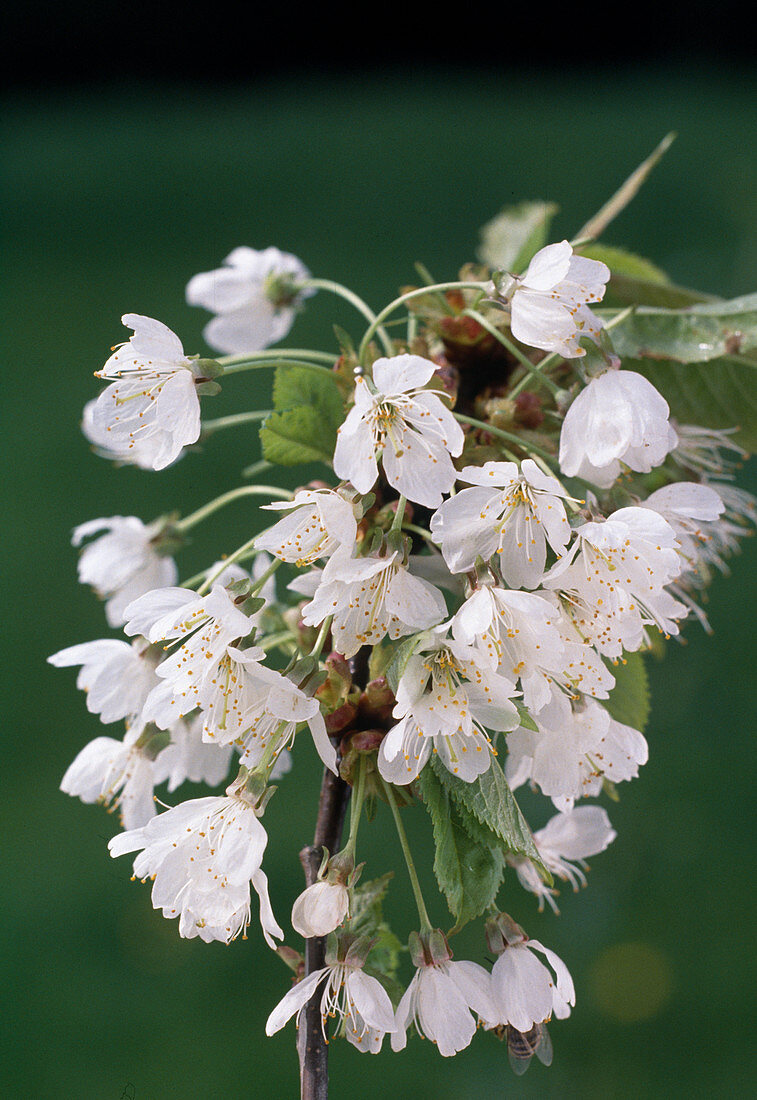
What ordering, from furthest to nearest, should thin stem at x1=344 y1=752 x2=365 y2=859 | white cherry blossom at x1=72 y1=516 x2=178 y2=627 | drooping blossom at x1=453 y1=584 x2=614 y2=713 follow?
white cherry blossom at x1=72 y1=516 x2=178 y2=627, thin stem at x1=344 y1=752 x2=365 y2=859, drooping blossom at x1=453 y1=584 x2=614 y2=713

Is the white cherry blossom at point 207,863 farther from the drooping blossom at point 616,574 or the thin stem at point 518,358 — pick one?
the thin stem at point 518,358

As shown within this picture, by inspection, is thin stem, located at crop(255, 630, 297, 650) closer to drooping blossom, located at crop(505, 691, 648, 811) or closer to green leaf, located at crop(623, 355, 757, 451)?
drooping blossom, located at crop(505, 691, 648, 811)

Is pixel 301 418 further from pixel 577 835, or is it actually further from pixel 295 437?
pixel 577 835

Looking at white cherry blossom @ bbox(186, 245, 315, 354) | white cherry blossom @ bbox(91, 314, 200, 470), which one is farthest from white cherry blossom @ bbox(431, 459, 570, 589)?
white cherry blossom @ bbox(186, 245, 315, 354)

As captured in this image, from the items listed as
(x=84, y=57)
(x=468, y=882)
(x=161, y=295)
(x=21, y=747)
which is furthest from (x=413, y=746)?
(x=84, y=57)

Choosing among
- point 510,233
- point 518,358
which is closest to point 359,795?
point 518,358

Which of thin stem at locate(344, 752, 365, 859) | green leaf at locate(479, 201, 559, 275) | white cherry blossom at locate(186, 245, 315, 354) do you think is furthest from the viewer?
green leaf at locate(479, 201, 559, 275)
